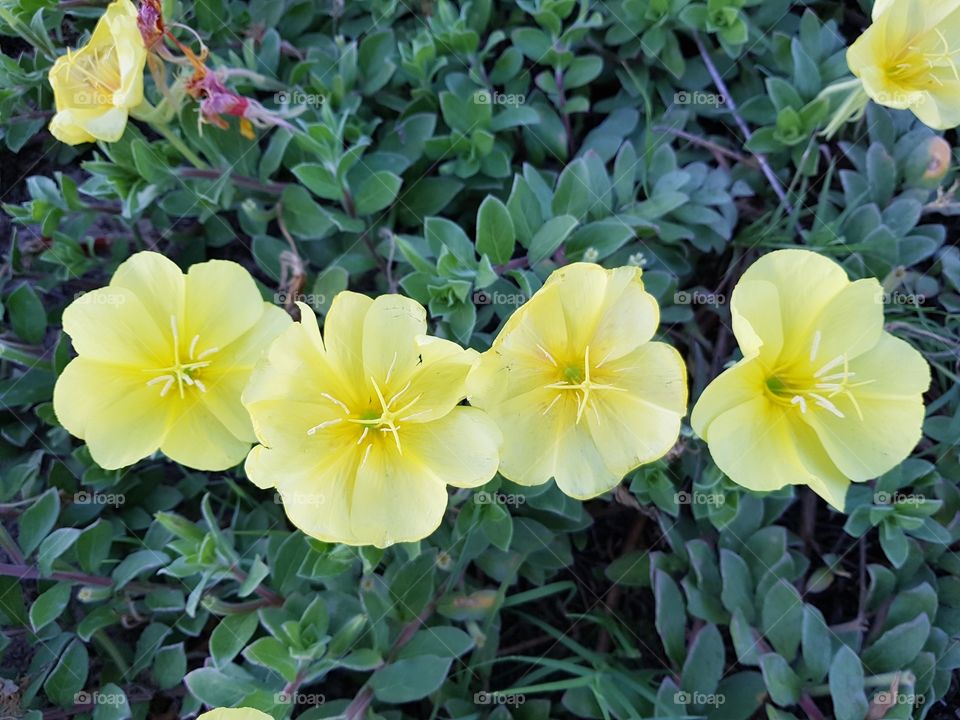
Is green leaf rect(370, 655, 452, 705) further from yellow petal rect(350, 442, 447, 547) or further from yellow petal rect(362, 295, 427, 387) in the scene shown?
yellow petal rect(362, 295, 427, 387)

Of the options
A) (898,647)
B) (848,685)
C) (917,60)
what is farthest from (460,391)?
(917,60)

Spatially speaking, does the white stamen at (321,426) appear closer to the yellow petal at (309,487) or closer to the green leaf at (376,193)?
the yellow petal at (309,487)

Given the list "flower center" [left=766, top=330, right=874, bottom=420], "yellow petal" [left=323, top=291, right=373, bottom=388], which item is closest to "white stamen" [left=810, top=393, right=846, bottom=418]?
"flower center" [left=766, top=330, right=874, bottom=420]

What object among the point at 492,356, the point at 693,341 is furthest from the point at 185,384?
the point at 693,341

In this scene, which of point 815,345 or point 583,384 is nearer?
point 583,384

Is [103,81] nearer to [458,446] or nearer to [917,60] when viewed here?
[458,446]

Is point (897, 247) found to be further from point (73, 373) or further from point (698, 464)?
point (73, 373)
